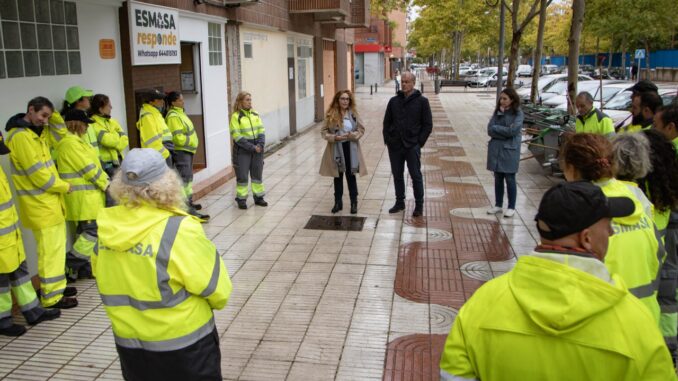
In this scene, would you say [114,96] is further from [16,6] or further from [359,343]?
[359,343]

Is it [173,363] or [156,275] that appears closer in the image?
[156,275]

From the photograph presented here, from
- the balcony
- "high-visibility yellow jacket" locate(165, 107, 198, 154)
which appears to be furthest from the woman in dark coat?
the balcony

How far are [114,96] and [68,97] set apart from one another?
1412mm

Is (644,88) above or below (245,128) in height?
above

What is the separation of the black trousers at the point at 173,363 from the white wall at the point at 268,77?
423 inches

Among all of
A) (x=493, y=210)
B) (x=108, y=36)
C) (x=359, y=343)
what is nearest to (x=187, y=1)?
(x=108, y=36)

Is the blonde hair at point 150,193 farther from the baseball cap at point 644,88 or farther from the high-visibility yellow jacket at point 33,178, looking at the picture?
the baseball cap at point 644,88

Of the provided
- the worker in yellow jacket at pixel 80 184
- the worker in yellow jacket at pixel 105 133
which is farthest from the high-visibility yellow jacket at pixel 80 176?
the worker in yellow jacket at pixel 105 133

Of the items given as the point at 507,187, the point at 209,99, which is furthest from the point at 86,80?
the point at 507,187

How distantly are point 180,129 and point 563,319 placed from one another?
6.92 metres

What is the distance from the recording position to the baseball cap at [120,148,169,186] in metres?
2.80

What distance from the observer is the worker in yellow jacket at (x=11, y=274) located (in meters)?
4.82

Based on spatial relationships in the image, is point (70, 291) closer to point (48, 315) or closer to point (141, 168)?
point (48, 315)

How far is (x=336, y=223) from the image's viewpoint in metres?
8.30
